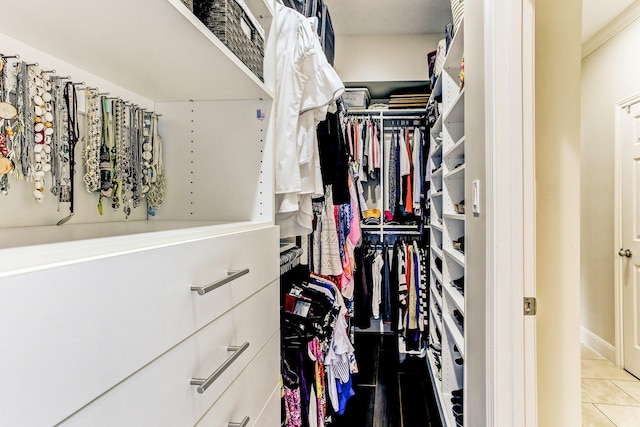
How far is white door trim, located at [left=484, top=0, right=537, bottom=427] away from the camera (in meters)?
1.11

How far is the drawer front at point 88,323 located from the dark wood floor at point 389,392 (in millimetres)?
1891

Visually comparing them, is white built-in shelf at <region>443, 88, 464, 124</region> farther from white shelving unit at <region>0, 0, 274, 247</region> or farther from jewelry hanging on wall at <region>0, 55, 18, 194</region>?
jewelry hanging on wall at <region>0, 55, 18, 194</region>

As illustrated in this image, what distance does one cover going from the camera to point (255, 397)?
97 centimetres

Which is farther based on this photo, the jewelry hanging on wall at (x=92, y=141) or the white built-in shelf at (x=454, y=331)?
the white built-in shelf at (x=454, y=331)

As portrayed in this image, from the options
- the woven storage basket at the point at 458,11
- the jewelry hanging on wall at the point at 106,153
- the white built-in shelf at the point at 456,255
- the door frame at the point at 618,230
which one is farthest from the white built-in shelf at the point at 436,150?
the jewelry hanging on wall at the point at 106,153

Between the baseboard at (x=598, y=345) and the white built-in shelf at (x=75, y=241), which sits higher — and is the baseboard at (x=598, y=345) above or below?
below

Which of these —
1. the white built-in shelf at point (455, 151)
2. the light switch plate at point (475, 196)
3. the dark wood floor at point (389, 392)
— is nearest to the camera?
the light switch plate at point (475, 196)

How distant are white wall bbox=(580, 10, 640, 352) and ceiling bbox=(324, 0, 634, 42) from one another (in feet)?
0.68

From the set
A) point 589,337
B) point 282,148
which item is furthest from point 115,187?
point 589,337

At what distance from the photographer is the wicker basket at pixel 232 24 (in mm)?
904

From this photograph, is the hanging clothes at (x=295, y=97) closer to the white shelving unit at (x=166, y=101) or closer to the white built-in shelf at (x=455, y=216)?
the white shelving unit at (x=166, y=101)

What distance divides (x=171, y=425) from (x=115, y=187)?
24.0 inches

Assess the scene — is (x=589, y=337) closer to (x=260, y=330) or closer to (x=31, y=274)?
(x=260, y=330)

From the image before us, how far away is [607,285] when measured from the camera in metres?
3.13
